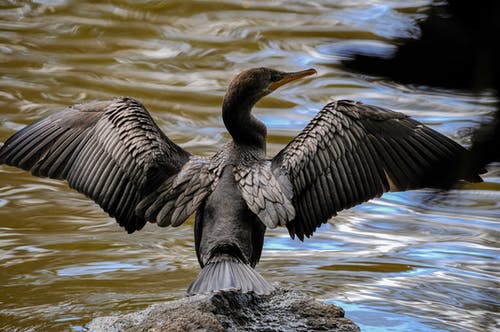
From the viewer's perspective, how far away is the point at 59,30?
35.4ft

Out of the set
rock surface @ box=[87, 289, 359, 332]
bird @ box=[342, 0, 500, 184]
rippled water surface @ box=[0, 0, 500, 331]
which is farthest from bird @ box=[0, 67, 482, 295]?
bird @ box=[342, 0, 500, 184]

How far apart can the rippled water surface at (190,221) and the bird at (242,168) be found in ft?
1.12

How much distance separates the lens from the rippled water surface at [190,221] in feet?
16.7

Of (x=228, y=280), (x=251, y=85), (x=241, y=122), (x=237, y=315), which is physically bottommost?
(x=237, y=315)

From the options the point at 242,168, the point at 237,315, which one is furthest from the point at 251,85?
the point at 237,315

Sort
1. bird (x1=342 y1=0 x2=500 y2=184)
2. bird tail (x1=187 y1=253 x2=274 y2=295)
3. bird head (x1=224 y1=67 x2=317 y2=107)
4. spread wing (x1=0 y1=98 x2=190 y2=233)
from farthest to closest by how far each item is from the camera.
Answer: bird head (x1=224 y1=67 x2=317 y2=107), spread wing (x1=0 y1=98 x2=190 y2=233), bird tail (x1=187 y1=253 x2=274 y2=295), bird (x1=342 y1=0 x2=500 y2=184)

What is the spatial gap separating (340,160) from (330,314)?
32.7 inches

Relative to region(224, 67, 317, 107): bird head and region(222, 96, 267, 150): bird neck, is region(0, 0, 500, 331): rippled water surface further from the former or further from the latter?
region(222, 96, 267, 150): bird neck

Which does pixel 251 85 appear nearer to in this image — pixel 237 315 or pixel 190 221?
pixel 237 315

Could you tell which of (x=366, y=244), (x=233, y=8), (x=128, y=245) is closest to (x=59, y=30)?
(x=233, y=8)

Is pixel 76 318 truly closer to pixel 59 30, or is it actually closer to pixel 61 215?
pixel 61 215

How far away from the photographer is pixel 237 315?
13.7 feet

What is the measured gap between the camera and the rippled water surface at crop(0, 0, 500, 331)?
5102mm

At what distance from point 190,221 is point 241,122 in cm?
204
